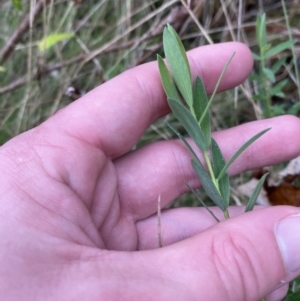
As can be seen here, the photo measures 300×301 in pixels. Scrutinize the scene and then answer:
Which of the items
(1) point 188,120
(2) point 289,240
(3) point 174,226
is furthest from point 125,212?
(2) point 289,240

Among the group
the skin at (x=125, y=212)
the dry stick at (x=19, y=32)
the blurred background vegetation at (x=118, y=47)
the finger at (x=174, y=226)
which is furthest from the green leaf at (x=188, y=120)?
the dry stick at (x=19, y=32)

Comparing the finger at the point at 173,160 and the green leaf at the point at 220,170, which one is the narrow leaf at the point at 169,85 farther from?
the finger at the point at 173,160

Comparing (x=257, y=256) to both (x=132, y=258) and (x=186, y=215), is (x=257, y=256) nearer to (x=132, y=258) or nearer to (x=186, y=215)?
(x=132, y=258)

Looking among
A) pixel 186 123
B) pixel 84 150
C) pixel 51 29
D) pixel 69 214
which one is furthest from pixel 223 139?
pixel 51 29

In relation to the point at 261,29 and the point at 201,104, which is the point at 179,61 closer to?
the point at 201,104

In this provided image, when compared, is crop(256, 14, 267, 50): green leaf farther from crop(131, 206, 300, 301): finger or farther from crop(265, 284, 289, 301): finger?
crop(265, 284, 289, 301): finger

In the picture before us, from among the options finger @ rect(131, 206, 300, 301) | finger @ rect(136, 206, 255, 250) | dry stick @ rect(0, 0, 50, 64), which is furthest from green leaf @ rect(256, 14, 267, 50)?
dry stick @ rect(0, 0, 50, 64)

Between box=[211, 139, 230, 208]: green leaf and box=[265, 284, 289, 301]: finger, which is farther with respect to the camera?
box=[265, 284, 289, 301]: finger
